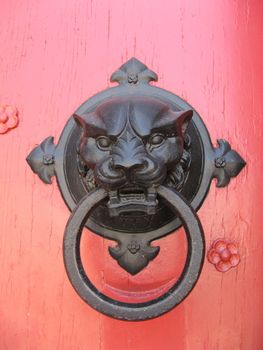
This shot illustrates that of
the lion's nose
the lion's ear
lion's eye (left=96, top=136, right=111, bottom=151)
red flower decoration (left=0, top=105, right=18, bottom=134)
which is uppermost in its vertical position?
red flower decoration (left=0, top=105, right=18, bottom=134)

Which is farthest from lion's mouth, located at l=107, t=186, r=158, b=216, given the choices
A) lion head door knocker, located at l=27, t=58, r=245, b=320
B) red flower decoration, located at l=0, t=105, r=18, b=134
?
red flower decoration, located at l=0, t=105, r=18, b=134

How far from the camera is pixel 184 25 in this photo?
73 centimetres

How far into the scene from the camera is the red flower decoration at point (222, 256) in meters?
0.68

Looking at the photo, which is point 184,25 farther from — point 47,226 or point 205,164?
point 47,226

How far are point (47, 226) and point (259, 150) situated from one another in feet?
1.10

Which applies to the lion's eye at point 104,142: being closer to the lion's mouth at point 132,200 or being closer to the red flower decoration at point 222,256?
the lion's mouth at point 132,200

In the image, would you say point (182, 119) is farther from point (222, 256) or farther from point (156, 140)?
point (222, 256)

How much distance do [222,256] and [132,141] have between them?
0.25m

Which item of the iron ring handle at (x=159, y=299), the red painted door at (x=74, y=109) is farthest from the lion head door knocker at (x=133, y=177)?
the red painted door at (x=74, y=109)

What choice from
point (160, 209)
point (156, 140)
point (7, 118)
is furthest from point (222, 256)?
point (7, 118)

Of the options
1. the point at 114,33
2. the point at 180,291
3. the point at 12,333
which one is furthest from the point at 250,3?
the point at 12,333

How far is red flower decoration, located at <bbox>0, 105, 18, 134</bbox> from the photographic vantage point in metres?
0.73

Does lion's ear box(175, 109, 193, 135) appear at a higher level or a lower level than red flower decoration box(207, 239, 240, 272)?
higher

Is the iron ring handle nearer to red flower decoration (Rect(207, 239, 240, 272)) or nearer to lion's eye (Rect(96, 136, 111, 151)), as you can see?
lion's eye (Rect(96, 136, 111, 151))
